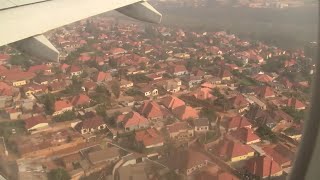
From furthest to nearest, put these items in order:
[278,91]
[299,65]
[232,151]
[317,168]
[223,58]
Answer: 1. [223,58]
2. [299,65]
3. [278,91]
4. [232,151]
5. [317,168]

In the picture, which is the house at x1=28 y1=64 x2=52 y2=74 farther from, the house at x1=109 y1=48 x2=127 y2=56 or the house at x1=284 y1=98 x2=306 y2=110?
the house at x1=284 y1=98 x2=306 y2=110

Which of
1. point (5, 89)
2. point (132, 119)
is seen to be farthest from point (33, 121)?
point (5, 89)

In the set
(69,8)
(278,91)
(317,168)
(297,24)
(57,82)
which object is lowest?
(57,82)

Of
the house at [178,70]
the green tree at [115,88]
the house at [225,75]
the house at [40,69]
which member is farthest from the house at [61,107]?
the house at [225,75]

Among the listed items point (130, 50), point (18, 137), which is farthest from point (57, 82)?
point (130, 50)

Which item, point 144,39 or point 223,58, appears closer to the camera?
point 223,58

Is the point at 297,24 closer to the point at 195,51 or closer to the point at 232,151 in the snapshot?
the point at 195,51
